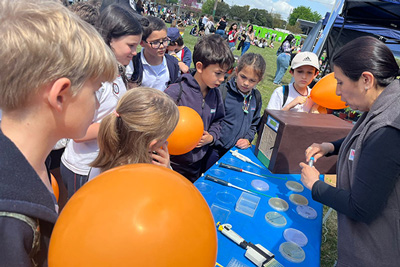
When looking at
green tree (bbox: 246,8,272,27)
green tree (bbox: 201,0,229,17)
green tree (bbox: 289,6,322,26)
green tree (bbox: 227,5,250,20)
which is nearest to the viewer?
green tree (bbox: 246,8,272,27)

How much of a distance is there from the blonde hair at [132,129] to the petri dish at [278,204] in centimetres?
87

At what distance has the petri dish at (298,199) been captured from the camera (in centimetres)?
163

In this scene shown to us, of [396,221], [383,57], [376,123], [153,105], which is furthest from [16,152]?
[383,57]

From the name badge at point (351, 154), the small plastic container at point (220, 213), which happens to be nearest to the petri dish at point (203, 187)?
the small plastic container at point (220, 213)

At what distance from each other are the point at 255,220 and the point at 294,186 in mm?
585

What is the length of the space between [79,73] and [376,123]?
1.15 metres

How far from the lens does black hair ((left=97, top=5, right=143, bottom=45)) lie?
1739 mm

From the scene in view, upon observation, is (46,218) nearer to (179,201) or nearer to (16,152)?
(16,152)

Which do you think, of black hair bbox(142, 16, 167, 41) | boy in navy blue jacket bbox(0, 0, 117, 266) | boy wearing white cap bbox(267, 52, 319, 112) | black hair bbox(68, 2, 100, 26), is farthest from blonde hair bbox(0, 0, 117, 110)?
boy wearing white cap bbox(267, 52, 319, 112)

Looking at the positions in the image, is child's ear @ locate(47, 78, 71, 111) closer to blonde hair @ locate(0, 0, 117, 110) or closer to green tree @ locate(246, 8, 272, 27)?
blonde hair @ locate(0, 0, 117, 110)

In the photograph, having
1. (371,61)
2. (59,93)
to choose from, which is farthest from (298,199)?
(59,93)

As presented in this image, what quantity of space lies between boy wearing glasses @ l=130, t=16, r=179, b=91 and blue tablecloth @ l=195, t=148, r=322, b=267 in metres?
1.42

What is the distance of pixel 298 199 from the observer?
166cm

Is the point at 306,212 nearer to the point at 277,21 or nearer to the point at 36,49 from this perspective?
the point at 36,49
